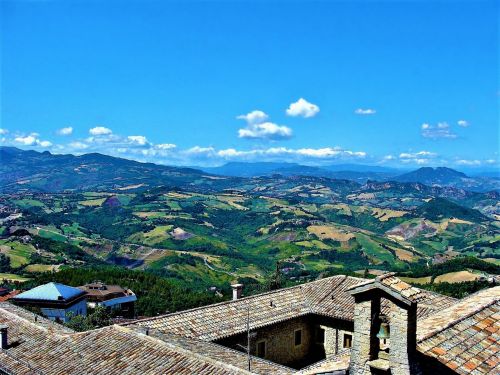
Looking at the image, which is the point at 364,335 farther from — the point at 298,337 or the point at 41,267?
the point at 41,267

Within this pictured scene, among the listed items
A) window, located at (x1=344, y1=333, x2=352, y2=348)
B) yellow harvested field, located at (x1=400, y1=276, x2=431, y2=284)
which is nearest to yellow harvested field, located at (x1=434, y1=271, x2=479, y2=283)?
yellow harvested field, located at (x1=400, y1=276, x2=431, y2=284)

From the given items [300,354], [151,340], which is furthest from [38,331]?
[300,354]

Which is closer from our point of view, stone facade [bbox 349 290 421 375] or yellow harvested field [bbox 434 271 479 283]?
stone facade [bbox 349 290 421 375]

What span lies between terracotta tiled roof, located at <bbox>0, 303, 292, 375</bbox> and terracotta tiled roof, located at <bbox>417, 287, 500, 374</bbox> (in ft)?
21.3

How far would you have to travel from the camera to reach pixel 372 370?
36.7 ft

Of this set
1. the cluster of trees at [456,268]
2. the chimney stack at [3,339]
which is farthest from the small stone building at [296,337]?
the cluster of trees at [456,268]

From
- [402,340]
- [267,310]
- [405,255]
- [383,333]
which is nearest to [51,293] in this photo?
[267,310]

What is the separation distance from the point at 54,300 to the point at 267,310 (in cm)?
3955

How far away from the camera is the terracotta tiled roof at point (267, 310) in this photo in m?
23.9

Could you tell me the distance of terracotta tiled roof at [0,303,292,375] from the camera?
59.7 feet

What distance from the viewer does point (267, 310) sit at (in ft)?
89.1

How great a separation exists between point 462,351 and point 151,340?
12.2m

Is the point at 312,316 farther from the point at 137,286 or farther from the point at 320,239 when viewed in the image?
the point at 320,239

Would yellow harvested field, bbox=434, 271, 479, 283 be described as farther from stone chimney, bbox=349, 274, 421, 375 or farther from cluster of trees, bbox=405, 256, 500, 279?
stone chimney, bbox=349, 274, 421, 375
